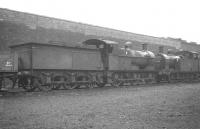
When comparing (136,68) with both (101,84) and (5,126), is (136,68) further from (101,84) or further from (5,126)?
(5,126)

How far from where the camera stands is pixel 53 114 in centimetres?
628

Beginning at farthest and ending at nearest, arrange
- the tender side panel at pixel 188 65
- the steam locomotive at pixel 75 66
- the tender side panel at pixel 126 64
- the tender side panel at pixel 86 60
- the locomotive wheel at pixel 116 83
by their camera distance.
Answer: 1. the tender side panel at pixel 188 65
2. the tender side panel at pixel 126 64
3. the locomotive wheel at pixel 116 83
4. the tender side panel at pixel 86 60
5. the steam locomotive at pixel 75 66

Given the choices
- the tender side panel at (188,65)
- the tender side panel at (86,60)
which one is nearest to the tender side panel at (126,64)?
the tender side panel at (86,60)

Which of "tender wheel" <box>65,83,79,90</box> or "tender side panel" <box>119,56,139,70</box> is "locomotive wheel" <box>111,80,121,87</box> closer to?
"tender side panel" <box>119,56,139,70</box>

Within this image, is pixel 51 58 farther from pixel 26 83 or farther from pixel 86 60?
pixel 86 60

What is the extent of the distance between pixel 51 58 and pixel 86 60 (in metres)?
2.41

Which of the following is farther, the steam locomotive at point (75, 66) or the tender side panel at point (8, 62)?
the steam locomotive at point (75, 66)

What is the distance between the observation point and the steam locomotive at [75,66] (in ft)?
40.1

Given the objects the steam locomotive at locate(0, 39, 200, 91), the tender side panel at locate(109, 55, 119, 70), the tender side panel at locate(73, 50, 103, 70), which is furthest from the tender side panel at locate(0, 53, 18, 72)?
the tender side panel at locate(109, 55, 119, 70)

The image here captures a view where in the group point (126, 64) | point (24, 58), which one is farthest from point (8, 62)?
point (126, 64)

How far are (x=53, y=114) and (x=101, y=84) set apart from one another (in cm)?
985

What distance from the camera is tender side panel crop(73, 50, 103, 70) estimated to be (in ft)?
46.6

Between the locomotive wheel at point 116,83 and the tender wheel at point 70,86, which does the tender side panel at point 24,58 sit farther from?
the locomotive wheel at point 116,83

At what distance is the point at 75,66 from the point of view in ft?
46.3
